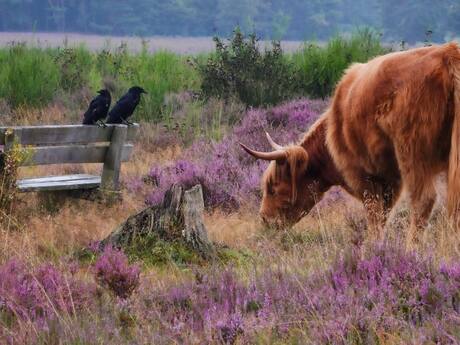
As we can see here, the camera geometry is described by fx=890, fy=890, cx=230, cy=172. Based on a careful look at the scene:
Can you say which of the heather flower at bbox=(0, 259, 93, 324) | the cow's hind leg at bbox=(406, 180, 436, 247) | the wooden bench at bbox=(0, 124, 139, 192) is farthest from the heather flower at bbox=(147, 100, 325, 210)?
the heather flower at bbox=(0, 259, 93, 324)

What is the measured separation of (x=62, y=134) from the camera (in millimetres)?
8367

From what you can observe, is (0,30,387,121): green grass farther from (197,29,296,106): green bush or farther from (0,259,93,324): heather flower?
(0,259,93,324): heather flower

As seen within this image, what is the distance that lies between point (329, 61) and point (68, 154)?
294 inches

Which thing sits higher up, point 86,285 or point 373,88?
point 373,88

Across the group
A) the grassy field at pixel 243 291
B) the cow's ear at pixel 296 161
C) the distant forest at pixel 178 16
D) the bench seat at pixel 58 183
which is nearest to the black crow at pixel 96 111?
the bench seat at pixel 58 183

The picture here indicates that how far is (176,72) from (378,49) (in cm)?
461

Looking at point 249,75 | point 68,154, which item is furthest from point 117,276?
point 249,75

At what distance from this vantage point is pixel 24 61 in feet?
52.4

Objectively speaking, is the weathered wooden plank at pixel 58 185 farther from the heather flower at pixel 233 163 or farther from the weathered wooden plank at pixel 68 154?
the heather flower at pixel 233 163

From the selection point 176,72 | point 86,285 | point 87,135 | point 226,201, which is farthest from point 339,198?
point 176,72

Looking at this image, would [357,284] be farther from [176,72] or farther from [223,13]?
[223,13]

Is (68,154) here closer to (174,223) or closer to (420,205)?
(174,223)

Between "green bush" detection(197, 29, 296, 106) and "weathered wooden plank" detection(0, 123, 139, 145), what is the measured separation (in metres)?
5.94

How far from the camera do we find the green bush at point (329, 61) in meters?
15.0
